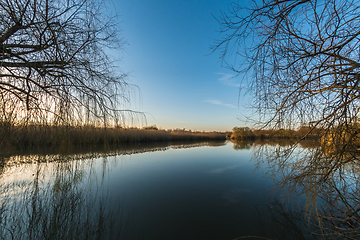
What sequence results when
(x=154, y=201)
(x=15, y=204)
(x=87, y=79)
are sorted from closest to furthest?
(x=87, y=79) < (x=15, y=204) < (x=154, y=201)

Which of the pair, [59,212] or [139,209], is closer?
[59,212]

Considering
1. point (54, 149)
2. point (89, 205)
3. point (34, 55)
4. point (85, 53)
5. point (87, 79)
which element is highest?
point (85, 53)

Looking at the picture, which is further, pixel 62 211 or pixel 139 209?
pixel 139 209

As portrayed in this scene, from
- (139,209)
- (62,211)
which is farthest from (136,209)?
(62,211)

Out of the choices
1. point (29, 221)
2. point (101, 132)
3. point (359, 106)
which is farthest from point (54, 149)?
point (359, 106)

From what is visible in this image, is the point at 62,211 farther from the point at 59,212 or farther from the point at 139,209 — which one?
the point at 139,209

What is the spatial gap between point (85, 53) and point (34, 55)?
0.45m

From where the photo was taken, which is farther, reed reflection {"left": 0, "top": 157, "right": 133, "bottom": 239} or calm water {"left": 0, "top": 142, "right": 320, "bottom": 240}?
calm water {"left": 0, "top": 142, "right": 320, "bottom": 240}

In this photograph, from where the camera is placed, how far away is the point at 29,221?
184 centimetres

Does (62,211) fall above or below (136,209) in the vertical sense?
above

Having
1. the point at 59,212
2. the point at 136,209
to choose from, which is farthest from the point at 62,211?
the point at 136,209

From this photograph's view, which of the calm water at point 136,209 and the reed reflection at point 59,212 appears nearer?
the reed reflection at point 59,212

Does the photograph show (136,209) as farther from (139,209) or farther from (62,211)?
(62,211)

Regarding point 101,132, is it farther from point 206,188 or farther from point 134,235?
point 206,188
